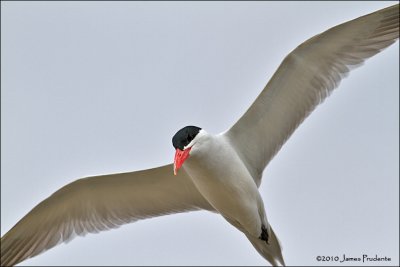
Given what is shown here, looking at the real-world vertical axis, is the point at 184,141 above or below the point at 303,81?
below

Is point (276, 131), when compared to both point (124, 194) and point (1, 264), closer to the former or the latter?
point (124, 194)

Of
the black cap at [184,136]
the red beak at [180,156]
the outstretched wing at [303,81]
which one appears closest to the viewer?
the red beak at [180,156]

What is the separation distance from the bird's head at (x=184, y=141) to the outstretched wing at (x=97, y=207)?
132cm

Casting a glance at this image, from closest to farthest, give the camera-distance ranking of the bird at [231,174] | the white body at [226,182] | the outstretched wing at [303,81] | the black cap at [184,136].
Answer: the black cap at [184,136] < the white body at [226,182] < the bird at [231,174] < the outstretched wing at [303,81]

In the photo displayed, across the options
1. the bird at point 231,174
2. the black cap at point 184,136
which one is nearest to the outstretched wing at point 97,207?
the bird at point 231,174

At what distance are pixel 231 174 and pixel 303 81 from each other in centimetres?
159

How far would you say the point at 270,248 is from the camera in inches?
423

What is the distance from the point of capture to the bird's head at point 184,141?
31.4 feet

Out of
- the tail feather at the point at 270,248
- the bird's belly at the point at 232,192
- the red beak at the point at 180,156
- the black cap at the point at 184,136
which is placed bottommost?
the tail feather at the point at 270,248

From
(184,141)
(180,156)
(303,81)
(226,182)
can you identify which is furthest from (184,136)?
(303,81)

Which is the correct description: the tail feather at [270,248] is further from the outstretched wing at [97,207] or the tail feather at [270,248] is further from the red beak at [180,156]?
the red beak at [180,156]

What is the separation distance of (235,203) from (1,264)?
327 cm

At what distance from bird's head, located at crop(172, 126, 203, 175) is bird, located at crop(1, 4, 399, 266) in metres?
0.01

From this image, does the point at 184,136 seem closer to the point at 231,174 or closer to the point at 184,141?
the point at 184,141
